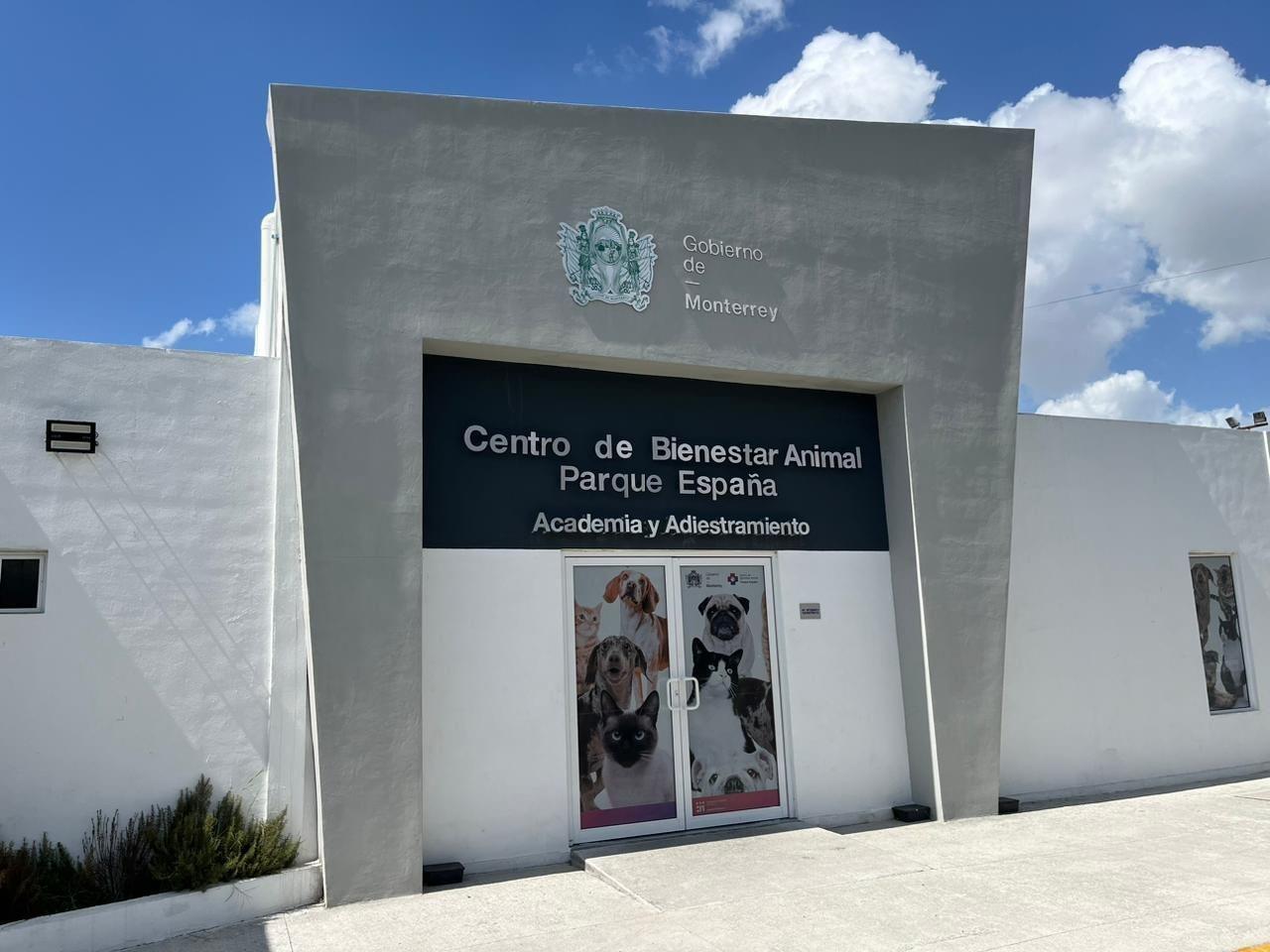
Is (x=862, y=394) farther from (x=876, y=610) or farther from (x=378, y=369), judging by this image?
(x=378, y=369)

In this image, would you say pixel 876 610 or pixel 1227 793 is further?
pixel 1227 793

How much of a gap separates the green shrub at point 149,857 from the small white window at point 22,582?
161 cm

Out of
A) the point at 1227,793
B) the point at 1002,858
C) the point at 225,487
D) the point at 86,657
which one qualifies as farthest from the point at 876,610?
the point at 86,657

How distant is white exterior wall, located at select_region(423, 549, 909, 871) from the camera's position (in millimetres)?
7730

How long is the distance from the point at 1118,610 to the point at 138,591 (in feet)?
32.7

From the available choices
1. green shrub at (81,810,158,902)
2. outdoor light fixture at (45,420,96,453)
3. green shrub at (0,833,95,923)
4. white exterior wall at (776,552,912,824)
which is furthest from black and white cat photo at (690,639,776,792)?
outdoor light fixture at (45,420,96,453)

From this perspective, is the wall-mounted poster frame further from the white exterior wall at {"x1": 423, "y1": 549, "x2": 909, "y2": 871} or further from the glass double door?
the glass double door

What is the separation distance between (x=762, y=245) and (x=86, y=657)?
6.58 meters

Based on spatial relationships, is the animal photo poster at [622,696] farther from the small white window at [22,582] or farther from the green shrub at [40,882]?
the small white window at [22,582]

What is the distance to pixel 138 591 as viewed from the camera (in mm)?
7371

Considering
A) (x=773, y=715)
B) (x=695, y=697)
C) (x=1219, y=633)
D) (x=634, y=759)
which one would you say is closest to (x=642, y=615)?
(x=695, y=697)

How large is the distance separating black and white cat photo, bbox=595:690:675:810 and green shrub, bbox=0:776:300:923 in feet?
8.39

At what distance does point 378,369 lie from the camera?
25.0 feet

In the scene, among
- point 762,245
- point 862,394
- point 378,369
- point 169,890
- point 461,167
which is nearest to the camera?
point 169,890
